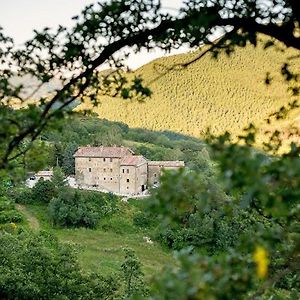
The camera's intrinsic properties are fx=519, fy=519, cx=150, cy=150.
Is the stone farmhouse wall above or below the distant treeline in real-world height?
below

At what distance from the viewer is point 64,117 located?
3770 mm

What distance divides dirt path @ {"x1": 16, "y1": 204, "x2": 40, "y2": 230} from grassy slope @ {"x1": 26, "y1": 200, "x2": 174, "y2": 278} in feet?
1.60

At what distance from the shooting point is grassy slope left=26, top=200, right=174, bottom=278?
4256cm

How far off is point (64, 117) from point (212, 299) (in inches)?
73.0

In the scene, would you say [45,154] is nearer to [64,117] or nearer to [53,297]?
[64,117]

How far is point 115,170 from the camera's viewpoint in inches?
2953

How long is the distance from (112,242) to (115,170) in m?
24.7

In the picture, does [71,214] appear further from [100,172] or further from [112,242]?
[100,172]

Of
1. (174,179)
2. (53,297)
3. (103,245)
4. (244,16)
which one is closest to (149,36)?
(244,16)

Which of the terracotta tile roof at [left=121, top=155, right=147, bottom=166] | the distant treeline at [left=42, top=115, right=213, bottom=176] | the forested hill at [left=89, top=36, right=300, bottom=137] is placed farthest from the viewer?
the forested hill at [left=89, top=36, right=300, bottom=137]

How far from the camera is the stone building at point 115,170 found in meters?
73.8

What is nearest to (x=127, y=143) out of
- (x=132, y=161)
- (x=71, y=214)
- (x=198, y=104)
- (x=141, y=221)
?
(x=198, y=104)

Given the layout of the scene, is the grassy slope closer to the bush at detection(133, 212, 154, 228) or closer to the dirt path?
the dirt path

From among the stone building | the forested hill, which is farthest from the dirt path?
the forested hill
